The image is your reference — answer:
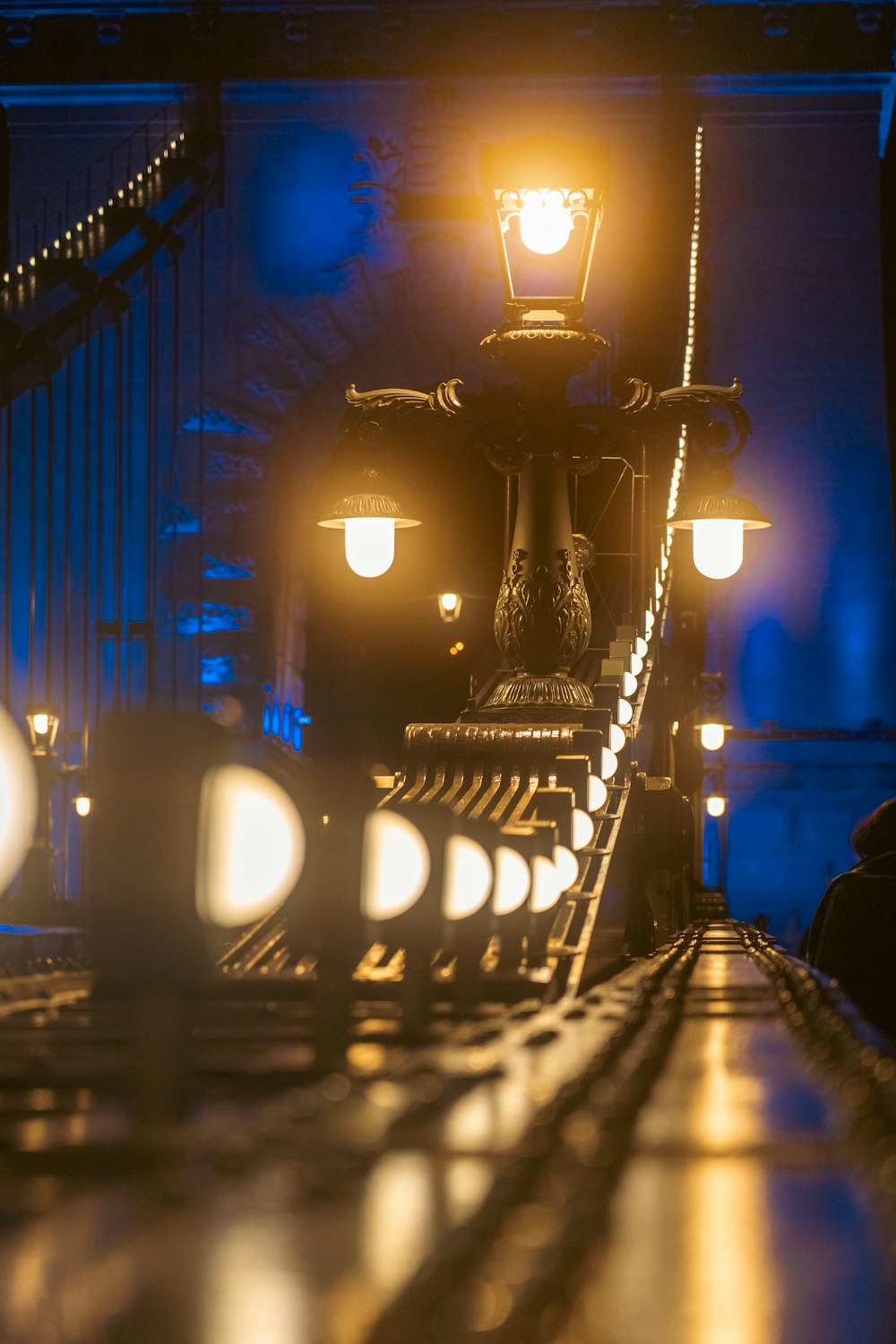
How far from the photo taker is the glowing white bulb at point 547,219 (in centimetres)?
407

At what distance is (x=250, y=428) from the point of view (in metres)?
12.8

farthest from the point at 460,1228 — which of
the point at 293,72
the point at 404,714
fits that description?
the point at 404,714

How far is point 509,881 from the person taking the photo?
2.07m

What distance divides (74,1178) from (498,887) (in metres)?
1.12

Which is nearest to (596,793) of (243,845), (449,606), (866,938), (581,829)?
(581,829)

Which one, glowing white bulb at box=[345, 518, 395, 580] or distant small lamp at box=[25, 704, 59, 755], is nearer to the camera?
glowing white bulb at box=[345, 518, 395, 580]

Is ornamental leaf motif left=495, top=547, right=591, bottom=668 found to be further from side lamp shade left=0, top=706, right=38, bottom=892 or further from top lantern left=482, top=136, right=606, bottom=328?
side lamp shade left=0, top=706, right=38, bottom=892

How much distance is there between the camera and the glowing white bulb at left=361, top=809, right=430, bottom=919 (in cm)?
150

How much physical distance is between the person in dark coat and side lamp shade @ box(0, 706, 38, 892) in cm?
243

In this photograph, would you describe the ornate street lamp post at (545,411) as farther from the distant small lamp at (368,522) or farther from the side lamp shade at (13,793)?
the side lamp shade at (13,793)

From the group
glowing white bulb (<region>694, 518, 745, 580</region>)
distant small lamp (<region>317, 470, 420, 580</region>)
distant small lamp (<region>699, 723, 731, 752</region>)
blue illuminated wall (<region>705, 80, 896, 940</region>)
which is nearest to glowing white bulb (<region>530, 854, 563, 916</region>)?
glowing white bulb (<region>694, 518, 745, 580</region>)

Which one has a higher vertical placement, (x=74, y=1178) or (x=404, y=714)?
(x=404, y=714)

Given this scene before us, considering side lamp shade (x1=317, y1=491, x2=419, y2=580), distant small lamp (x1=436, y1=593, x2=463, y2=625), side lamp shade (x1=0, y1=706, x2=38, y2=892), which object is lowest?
side lamp shade (x1=0, y1=706, x2=38, y2=892)

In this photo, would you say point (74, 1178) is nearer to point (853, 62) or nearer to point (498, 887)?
point (498, 887)
